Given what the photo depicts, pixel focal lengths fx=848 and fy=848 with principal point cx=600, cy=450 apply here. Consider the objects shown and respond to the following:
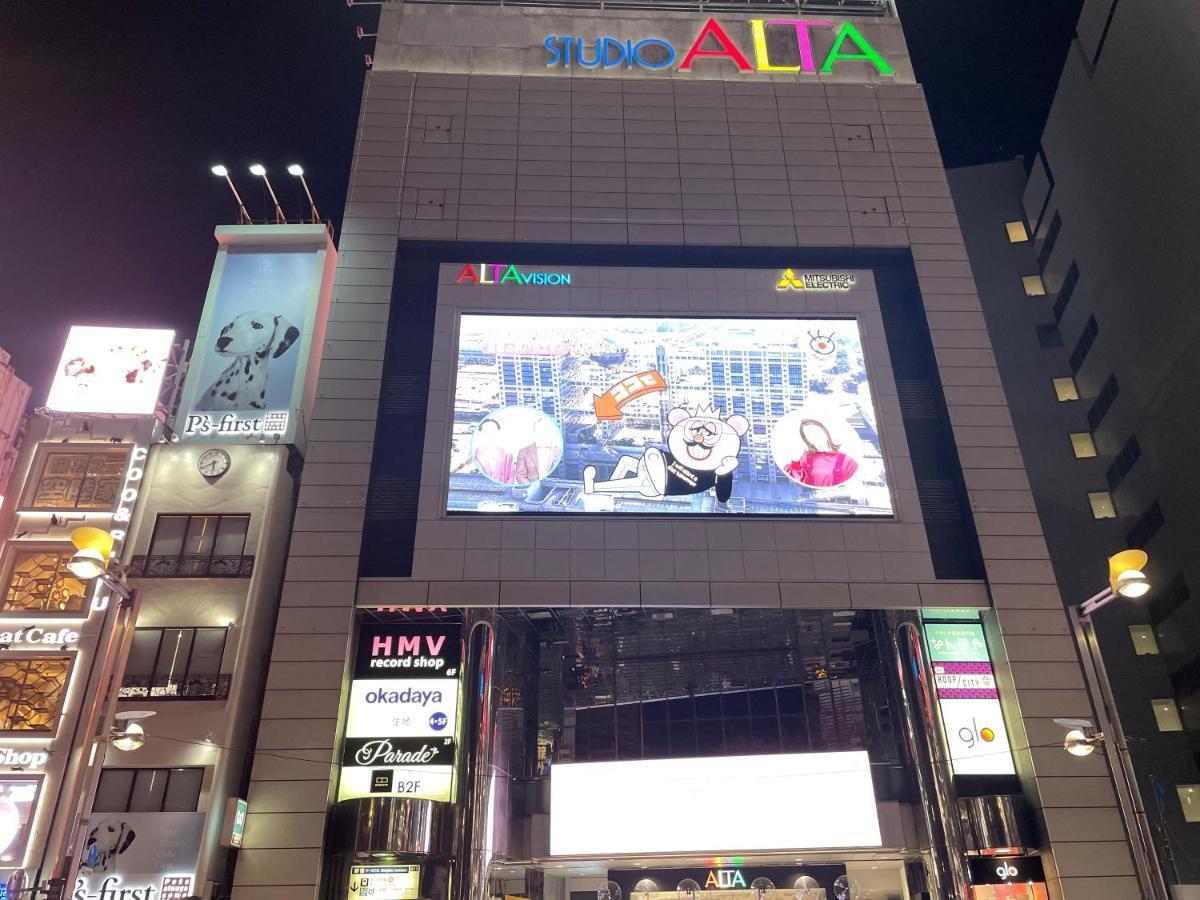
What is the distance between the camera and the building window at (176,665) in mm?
23562

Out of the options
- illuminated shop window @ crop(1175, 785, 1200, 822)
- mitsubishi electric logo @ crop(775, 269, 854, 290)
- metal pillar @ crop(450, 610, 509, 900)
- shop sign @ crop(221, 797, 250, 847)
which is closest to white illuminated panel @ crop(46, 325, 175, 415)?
shop sign @ crop(221, 797, 250, 847)

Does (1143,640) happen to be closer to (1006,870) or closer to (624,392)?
(1006,870)

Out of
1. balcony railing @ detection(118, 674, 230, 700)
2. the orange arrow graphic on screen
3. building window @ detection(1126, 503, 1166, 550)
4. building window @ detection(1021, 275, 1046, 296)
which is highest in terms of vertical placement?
building window @ detection(1021, 275, 1046, 296)

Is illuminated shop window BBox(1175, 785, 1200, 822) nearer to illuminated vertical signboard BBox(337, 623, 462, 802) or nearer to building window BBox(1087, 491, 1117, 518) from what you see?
building window BBox(1087, 491, 1117, 518)

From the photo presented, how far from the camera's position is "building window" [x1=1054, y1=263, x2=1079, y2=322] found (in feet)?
157

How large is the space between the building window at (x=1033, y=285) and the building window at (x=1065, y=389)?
19.1ft

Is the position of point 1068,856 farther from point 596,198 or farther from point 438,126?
point 438,126

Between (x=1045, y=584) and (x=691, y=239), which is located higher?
(x=691, y=239)

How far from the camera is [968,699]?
23234 mm

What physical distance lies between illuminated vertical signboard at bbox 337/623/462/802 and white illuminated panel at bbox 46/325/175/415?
12.5 m

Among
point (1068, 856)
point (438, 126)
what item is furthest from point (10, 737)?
point (1068, 856)

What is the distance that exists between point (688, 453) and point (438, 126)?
16.5 meters

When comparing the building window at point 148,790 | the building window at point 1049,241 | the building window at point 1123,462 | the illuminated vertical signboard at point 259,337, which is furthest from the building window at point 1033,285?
the building window at point 148,790

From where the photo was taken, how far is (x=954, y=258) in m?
30.1
